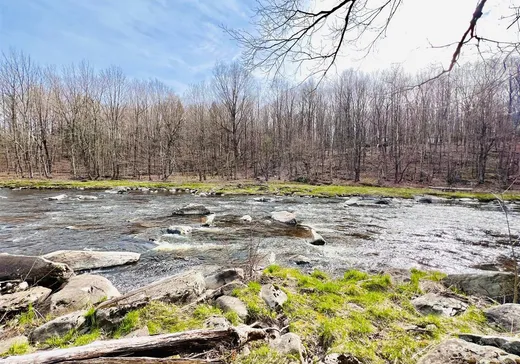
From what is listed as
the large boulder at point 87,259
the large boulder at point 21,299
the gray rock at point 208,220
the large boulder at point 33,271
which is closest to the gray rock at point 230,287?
the large boulder at point 21,299

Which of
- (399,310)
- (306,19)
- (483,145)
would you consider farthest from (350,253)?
(483,145)

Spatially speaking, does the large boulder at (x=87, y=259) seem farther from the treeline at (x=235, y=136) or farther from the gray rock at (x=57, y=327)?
the treeline at (x=235, y=136)

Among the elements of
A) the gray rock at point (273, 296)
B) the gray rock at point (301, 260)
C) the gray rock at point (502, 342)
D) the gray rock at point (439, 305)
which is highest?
the gray rock at point (502, 342)

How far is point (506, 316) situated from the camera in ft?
12.2

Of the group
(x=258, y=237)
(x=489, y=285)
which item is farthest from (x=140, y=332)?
(x=258, y=237)

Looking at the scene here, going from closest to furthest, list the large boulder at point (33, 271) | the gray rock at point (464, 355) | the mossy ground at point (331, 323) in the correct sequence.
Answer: the gray rock at point (464, 355), the mossy ground at point (331, 323), the large boulder at point (33, 271)

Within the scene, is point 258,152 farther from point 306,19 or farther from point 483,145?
point 306,19

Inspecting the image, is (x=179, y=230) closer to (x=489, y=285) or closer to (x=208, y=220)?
(x=208, y=220)

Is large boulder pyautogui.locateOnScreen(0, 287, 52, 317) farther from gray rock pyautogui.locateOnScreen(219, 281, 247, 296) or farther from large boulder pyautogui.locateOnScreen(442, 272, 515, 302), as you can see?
large boulder pyautogui.locateOnScreen(442, 272, 515, 302)

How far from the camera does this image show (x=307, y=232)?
1038 centimetres

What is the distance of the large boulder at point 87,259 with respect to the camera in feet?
21.1

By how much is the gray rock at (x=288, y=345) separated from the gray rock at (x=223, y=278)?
83.7 inches

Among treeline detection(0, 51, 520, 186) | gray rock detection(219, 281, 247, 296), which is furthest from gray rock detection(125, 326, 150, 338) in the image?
treeline detection(0, 51, 520, 186)

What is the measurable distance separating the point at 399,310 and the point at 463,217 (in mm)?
13042
